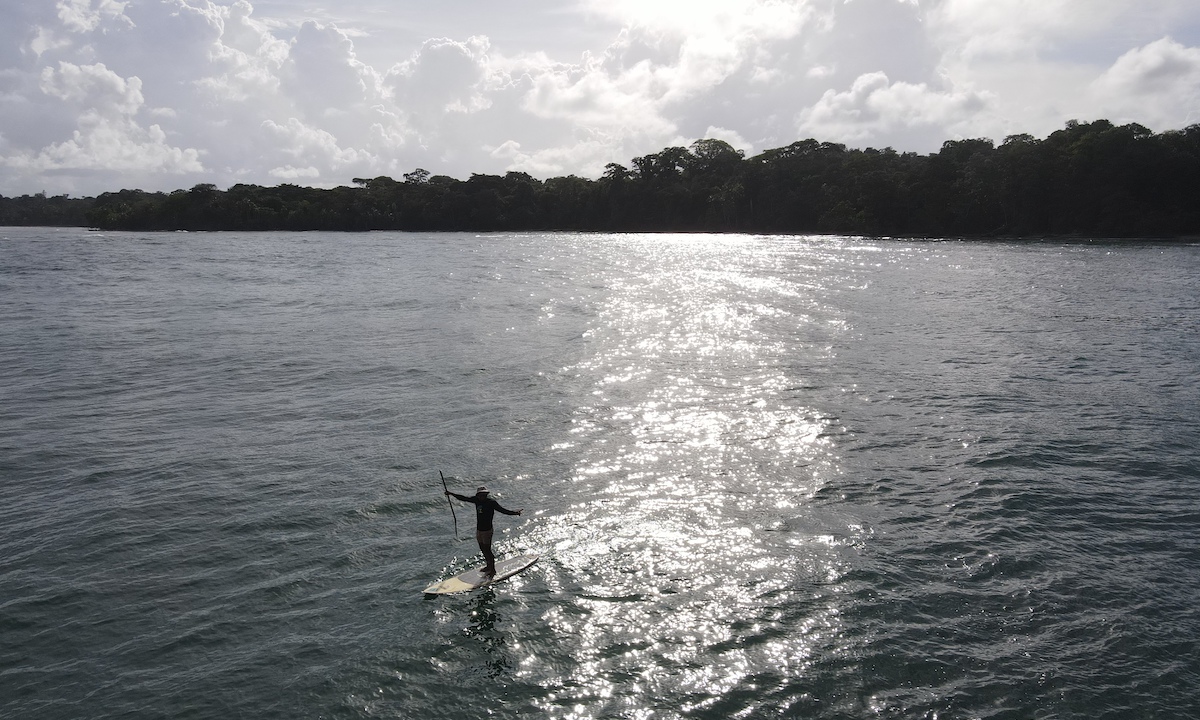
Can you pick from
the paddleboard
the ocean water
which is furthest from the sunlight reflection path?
the paddleboard

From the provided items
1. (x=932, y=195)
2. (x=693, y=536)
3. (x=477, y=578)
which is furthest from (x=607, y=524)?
(x=932, y=195)

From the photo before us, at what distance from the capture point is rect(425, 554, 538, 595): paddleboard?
16109 millimetres

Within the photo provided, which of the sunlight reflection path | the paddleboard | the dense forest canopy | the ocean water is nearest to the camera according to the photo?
the ocean water

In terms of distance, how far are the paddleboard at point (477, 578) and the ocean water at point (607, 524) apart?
0.90 feet

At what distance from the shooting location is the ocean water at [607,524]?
13594mm

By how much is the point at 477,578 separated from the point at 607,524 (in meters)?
4.24

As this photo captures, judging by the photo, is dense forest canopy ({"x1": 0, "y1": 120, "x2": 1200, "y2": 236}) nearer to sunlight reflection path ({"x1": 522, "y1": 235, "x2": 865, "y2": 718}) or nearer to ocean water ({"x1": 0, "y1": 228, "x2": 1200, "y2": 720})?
ocean water ({"x1": 0, "y1": 228, "x2": 1200, "y2": 720})

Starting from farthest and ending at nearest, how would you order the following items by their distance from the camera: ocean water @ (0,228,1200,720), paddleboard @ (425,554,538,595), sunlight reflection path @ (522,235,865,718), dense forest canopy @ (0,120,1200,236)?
1. dense forest canopy @ (0,120,1200,236)
2. paddleboard @ (425,554,538,595)
3. sunlight reflection path @ (522,235,865,718)
4. ocean water @ (0,228,1200,720)

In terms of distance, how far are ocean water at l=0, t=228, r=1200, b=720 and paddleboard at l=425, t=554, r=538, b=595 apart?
0.90 ft

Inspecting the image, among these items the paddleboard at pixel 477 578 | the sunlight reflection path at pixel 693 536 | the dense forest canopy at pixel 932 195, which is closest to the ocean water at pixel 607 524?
the sunlight reflection path at pixel 693 536

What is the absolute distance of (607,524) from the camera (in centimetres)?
1967

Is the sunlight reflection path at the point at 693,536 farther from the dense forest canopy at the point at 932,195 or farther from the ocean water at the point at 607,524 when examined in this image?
the dense forest canopy at the point at 932,195

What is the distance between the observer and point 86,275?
3093 inches

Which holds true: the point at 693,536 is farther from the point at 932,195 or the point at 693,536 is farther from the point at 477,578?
the point at 932,195
